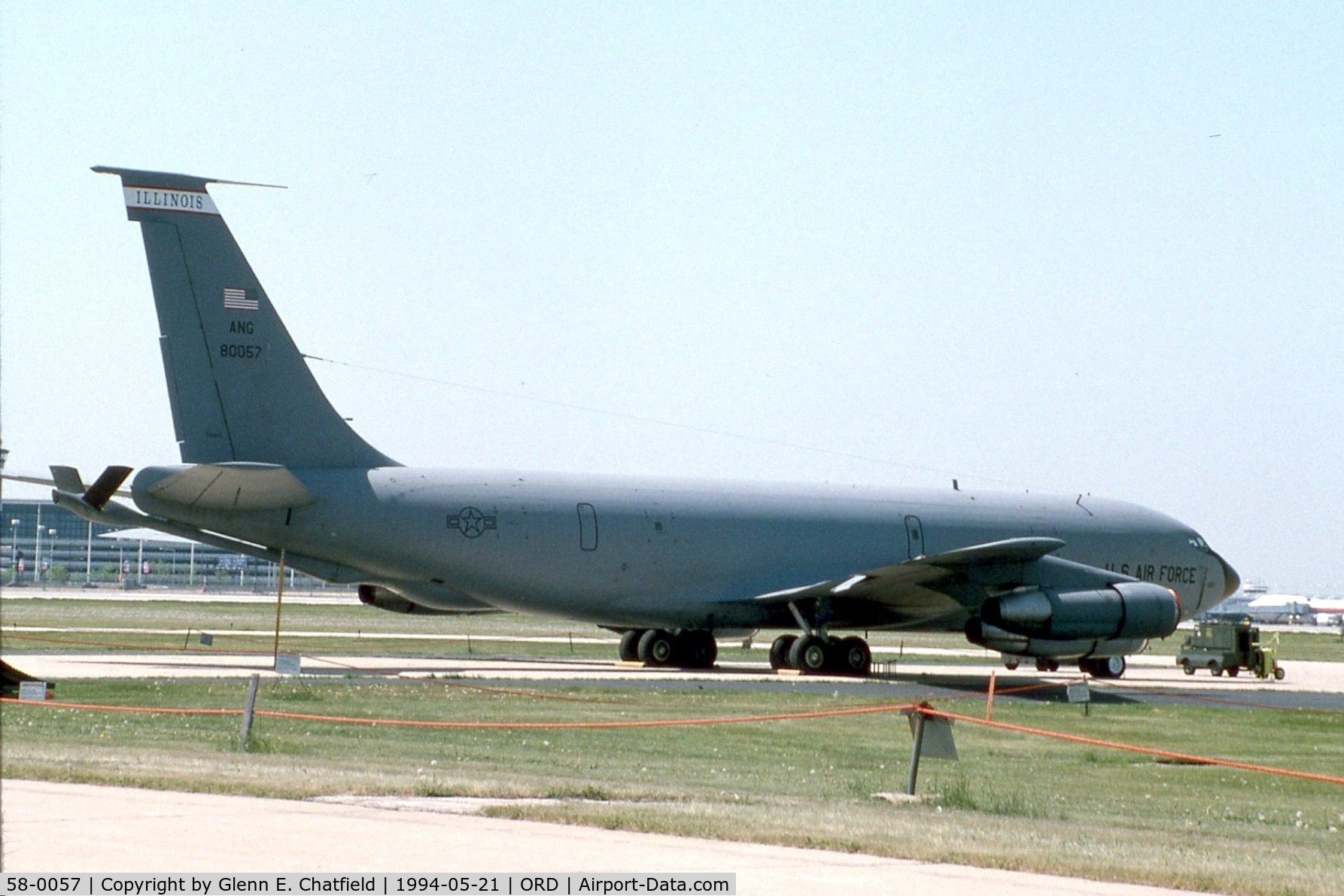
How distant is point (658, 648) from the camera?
36.7 metres

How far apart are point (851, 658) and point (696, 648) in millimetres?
3430

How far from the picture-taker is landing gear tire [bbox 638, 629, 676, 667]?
120 feet

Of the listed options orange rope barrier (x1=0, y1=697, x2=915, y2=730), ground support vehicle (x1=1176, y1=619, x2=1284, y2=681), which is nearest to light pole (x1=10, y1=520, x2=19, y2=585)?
ground support vehicle (x1=1176, y1=619, x2=1284, y2=681)

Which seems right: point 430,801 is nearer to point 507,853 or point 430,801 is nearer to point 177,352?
point 507,853

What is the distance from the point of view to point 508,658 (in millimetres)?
39375

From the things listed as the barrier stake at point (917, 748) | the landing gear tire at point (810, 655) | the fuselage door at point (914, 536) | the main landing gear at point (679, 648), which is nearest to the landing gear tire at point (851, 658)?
the landing gear tire at point (810, 655)

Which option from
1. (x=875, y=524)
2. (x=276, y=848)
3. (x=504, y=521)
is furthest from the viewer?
(x=875, y=524)

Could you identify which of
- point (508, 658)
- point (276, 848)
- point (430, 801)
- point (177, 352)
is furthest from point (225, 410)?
point (276, 848)

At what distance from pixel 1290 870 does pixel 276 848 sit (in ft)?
19.8

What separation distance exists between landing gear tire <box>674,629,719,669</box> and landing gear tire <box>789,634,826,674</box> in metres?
2.11

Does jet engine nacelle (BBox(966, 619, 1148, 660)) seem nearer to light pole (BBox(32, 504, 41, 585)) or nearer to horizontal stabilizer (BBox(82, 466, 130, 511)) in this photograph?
horizontal stabilizer (BBox(82, 466, 130, 511))

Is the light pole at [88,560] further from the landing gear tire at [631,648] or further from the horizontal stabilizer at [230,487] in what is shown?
the horizontal stabilizer at [230,487]
